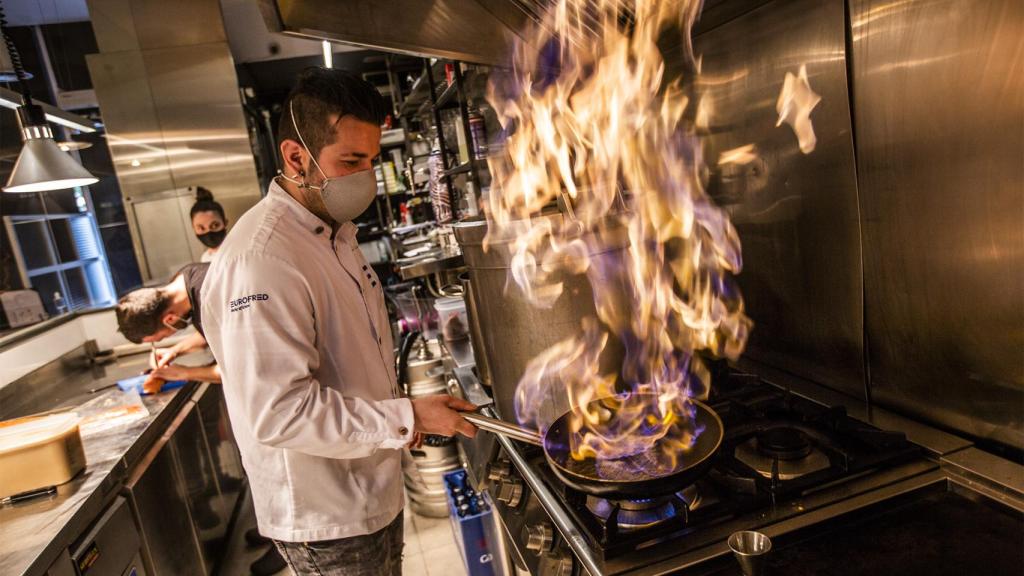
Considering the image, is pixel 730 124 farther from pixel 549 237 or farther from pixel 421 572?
pixel 421 572

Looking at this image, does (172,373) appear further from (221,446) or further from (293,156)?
(293,156)

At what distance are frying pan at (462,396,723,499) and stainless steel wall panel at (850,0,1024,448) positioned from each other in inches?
21.2

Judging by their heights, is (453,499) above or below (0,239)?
below

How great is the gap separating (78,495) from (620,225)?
1.99m

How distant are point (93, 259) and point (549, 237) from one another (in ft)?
22.9

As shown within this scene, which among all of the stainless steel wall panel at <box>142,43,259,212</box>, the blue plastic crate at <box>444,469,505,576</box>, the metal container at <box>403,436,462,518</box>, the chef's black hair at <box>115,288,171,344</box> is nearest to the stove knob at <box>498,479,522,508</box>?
the blue plastic crate at <box>444,469,505,576</box>

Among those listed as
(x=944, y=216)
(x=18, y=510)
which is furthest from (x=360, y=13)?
(x=18, y=510)

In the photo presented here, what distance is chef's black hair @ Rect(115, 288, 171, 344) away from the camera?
2529 millimetres

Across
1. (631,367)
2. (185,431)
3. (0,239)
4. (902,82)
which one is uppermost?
(0,239)

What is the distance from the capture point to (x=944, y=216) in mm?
1158

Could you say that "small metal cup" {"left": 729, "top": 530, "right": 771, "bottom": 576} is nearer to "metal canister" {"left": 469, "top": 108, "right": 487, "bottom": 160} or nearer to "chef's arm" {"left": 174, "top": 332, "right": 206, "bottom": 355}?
"metal canister" {"left": 469, "top": 108, "right": 487, "bottom": 160}

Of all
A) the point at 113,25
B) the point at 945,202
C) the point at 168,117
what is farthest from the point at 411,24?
the point at 113,25

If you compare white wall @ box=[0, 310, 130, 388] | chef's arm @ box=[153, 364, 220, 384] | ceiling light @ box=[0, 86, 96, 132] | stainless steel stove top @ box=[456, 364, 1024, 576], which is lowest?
stainless steel stove top @ box=[456, 364, 1024, 576]

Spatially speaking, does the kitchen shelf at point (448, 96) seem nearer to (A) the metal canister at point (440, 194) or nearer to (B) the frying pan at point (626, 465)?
(A) the metal canister at point (440, 194)
